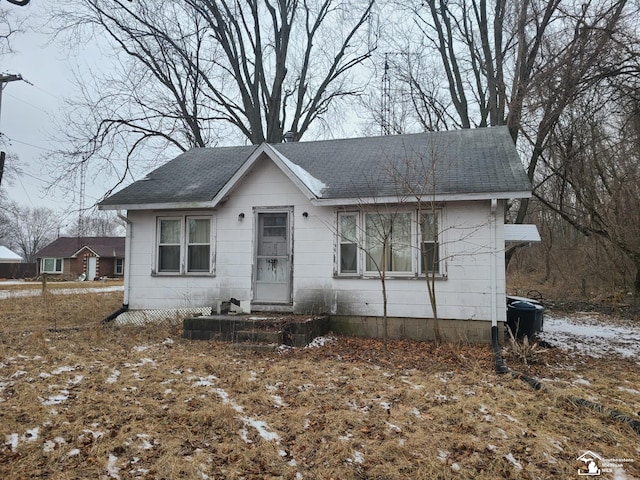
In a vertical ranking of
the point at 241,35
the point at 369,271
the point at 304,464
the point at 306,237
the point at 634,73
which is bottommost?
the point at 304,464

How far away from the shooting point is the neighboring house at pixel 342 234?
8.34 metres

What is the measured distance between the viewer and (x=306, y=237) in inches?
367

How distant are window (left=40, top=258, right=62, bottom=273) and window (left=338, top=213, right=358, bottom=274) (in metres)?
42.4

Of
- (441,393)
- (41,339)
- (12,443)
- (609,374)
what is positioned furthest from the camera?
(41,339)

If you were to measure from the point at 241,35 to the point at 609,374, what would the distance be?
21.3 meters

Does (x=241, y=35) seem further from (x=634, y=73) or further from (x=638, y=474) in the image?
(x=638, y=474)

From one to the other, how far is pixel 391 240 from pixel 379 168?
188cm

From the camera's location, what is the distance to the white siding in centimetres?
837

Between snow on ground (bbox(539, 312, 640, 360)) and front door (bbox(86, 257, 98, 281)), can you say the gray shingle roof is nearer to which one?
snow on ground (bbox(539, 312, 640, 360))

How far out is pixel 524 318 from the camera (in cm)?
899

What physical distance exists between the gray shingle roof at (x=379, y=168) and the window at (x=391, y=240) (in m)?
0.61

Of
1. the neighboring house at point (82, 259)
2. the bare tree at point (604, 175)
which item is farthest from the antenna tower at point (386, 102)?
the neighboring house at point (82, 259)

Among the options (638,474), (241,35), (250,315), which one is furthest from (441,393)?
(241,35)

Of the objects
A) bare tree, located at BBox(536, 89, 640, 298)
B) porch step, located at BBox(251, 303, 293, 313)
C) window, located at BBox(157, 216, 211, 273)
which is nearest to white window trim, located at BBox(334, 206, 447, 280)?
porch step, located at BBox(251, 303, 293, 313)
